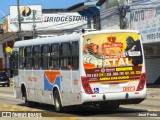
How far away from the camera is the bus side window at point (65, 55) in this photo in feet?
57.7

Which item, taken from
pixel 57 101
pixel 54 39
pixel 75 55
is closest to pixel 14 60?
pixel 54 39

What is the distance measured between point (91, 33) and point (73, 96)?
228cm

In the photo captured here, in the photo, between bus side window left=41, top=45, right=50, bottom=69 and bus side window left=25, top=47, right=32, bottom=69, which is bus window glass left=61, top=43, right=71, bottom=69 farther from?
bus side window left=25, top=47, right=32, bottom=69

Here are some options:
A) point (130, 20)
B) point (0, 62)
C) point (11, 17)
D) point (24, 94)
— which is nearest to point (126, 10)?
point (130, 20)

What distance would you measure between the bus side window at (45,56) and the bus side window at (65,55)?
55.9 inches

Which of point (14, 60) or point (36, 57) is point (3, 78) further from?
point (36, 57)

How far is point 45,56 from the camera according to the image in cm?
1970

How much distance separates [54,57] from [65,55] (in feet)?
3.51

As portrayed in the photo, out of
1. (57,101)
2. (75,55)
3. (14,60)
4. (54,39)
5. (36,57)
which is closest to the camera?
(75,55)

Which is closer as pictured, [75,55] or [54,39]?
[75,55]

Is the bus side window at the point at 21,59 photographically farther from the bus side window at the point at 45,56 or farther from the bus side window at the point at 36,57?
the bus side window at the point at 45,56

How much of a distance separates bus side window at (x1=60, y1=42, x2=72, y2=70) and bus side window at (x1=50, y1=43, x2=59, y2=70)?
396 mm

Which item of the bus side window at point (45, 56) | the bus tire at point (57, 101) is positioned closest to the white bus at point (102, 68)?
the bus tire at point (57, 101)

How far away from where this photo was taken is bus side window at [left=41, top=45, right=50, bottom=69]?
64.1 ft
